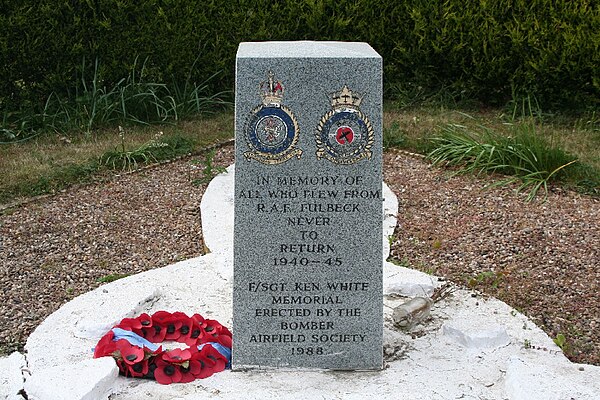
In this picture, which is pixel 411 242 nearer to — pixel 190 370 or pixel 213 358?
pixel 213 358

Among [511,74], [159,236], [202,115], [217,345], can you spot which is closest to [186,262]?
[159,236]

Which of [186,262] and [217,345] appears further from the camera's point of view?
[186,262]

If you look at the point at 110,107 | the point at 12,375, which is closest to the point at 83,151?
the point at 110,107

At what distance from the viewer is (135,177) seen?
6.86 metres

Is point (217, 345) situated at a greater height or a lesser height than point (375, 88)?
lesser

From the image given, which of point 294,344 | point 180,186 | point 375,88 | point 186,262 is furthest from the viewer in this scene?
point 180,186

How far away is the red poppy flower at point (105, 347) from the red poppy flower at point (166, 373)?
21 cm

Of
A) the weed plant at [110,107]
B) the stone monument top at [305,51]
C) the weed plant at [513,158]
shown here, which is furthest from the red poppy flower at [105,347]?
the weed plant at [110,107]

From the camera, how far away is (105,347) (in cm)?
391

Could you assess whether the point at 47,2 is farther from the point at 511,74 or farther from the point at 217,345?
the point at 217,345

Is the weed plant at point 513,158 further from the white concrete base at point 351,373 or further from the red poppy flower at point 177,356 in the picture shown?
the red poppy flower at point 177,356

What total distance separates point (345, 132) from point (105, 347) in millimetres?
1339

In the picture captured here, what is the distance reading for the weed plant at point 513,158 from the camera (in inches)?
254

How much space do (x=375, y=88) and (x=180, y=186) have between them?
10.5 ft
